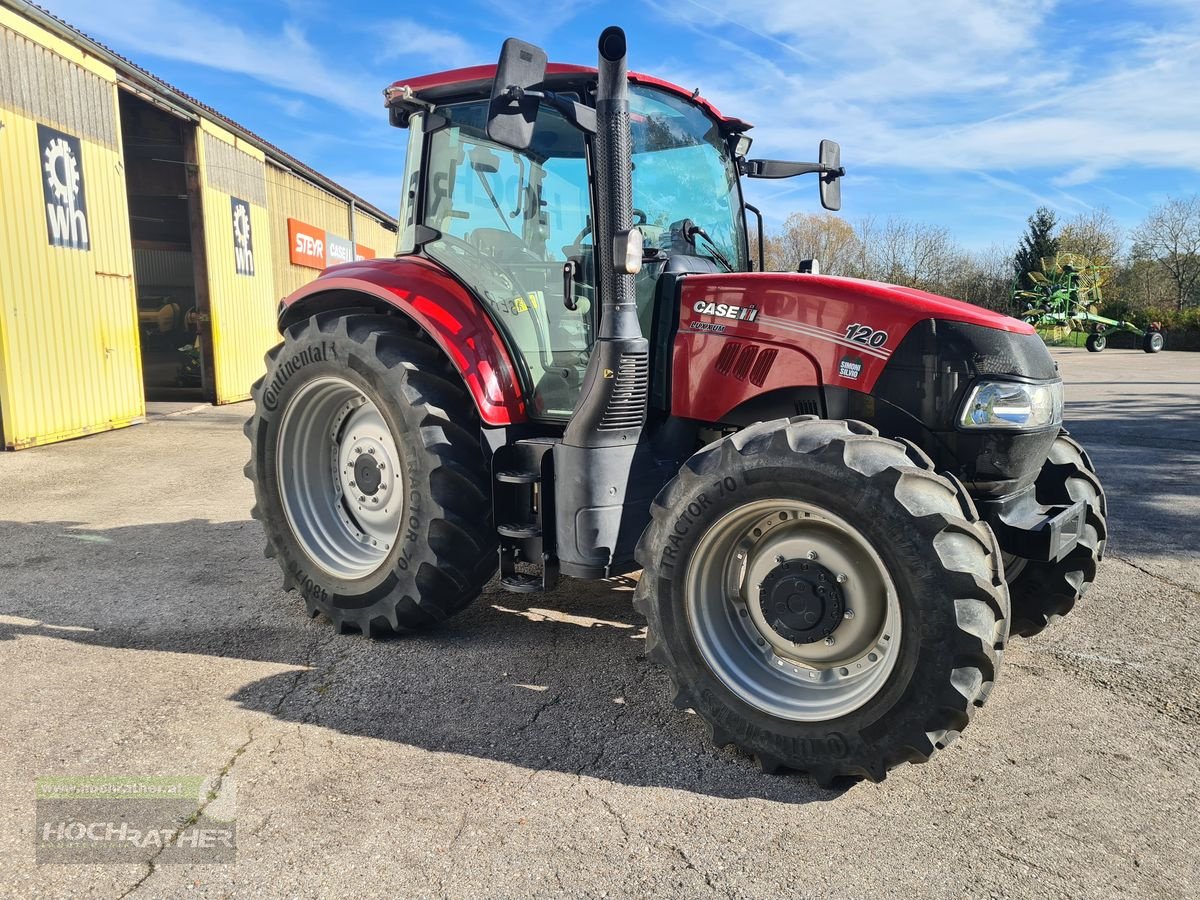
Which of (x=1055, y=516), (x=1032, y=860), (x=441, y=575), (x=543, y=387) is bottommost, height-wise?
(x=1032, y=860)

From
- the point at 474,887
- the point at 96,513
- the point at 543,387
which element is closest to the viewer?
the point at 474,887

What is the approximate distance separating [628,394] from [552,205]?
963mm

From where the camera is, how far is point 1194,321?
3531 centimetres

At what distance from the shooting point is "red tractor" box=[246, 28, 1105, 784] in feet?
8.79

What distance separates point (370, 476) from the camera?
13.5ft

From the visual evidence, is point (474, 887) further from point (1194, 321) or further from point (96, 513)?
point (1194, 321)

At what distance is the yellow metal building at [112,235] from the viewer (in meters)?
9.21

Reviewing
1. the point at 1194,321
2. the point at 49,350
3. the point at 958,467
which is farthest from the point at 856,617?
the point at 1194,321

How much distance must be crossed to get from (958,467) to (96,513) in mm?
6079

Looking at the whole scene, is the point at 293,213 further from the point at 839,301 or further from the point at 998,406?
the point at 998,406

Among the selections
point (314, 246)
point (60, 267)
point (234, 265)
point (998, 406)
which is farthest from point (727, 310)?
point (314, 246)

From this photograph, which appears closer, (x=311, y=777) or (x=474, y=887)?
(x=474, y=887)

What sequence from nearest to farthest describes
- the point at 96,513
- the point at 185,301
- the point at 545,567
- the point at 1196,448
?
the point at 545,567, the point at 96,513, the point at 1196,448, the point at 185,301

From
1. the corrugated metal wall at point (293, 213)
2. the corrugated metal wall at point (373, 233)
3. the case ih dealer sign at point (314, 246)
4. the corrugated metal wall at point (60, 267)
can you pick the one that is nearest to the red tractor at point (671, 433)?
the corrugated metal wall at point (60, 267)
